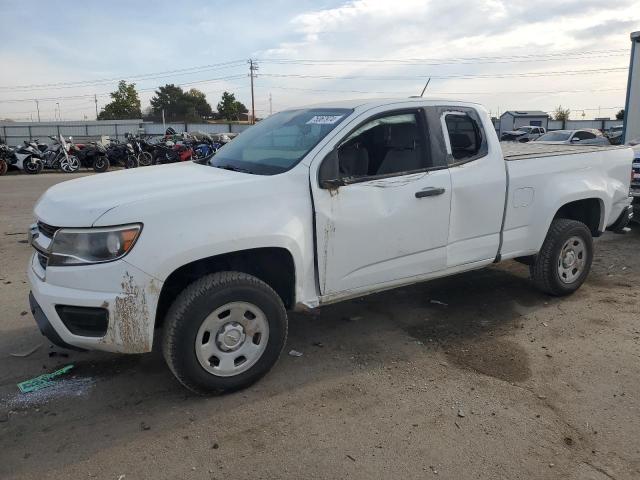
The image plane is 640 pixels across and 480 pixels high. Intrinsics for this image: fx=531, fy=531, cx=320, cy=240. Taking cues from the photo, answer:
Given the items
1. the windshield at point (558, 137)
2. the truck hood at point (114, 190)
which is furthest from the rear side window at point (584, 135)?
the truck hood at point (114, 190)

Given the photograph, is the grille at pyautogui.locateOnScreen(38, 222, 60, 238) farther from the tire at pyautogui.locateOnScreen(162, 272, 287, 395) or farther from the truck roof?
the truck roof

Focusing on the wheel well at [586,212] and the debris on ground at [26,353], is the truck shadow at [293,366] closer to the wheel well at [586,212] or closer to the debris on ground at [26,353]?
the debris on ground at [26,353]

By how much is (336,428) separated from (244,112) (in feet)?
296

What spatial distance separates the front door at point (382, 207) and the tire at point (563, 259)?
136 centimetres

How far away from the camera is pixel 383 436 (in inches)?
119

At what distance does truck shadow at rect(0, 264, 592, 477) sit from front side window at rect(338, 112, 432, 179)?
4.53 ft

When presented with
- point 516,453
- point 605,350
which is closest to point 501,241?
point 605,350

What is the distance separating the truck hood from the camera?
3068 millimetres

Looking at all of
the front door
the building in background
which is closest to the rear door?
the front door

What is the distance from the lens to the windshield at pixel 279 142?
373 centimetres

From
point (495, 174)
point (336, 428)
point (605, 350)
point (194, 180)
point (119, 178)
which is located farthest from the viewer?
point (495, 174)

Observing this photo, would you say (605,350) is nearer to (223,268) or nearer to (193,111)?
(223,268)

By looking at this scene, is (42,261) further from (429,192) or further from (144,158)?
(144,158)

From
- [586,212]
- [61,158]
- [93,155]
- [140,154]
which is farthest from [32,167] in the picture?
[586,212]
